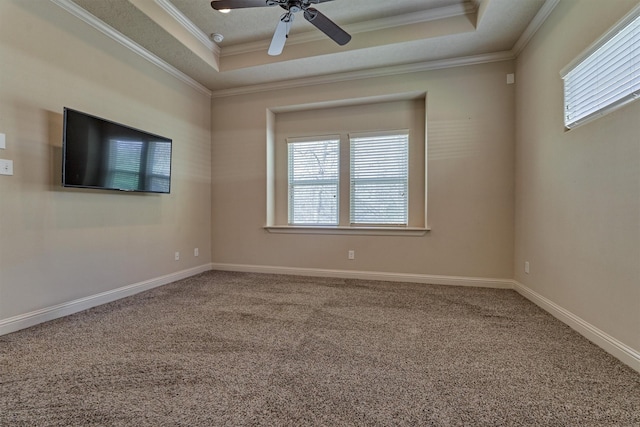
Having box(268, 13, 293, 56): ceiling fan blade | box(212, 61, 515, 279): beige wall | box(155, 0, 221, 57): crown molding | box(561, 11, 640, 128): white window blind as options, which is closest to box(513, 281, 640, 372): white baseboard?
box(212, 61, 515, 279): beige wall

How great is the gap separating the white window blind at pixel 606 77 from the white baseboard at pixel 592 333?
1557 mm

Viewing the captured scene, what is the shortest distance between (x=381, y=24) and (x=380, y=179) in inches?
74.0

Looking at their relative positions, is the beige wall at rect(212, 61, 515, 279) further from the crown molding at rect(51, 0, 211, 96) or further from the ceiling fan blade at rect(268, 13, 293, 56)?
the ceiling fan blade at rect(268, 13, 293, 56)

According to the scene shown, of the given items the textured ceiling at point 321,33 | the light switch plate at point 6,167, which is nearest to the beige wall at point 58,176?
the light switch plate at point 6,167

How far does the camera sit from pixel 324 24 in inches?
96.4

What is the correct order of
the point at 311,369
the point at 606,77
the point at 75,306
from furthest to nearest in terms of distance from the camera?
the point at 75,306 < the point at 606,77 < the point at 311,369

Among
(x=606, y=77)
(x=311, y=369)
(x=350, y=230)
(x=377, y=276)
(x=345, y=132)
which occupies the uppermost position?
(x=345, y=132)

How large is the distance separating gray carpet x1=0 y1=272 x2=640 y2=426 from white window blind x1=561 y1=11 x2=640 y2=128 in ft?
5.60

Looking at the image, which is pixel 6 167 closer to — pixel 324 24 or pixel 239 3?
pixel 239 3

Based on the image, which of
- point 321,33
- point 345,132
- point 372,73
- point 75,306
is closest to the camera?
point 75,306

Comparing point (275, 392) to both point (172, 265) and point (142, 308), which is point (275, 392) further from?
point (172, 265)

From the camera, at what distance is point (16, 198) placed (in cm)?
230

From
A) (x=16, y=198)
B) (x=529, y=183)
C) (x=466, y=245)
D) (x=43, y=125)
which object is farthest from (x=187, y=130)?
(x=529, y=183)

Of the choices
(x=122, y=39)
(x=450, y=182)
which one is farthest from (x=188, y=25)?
(x=450, y=182)
